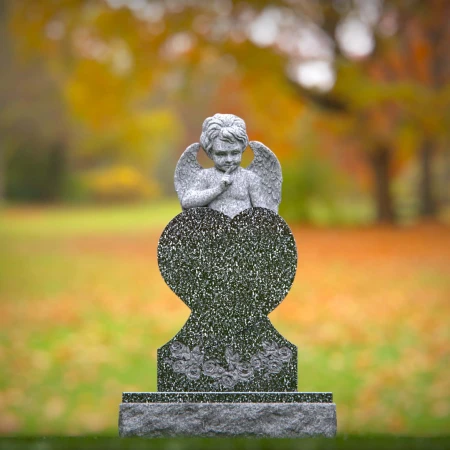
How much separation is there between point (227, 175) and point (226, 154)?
168 millimetres

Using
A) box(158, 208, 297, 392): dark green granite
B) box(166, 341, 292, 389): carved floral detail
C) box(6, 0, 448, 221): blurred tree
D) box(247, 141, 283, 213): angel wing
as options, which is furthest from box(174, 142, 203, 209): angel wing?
box(6, 0, 448, 221): blurred tree

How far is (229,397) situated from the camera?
5.43 metres

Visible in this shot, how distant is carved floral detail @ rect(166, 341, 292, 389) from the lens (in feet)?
18.2

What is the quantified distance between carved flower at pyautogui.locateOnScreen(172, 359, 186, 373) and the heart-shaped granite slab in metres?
0.43

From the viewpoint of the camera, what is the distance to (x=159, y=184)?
31000mm

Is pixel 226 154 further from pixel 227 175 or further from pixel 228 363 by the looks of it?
pixel 228 363

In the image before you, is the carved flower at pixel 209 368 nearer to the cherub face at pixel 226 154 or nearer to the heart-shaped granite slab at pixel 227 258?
the heart-shaped granite slab at pixel 227 258

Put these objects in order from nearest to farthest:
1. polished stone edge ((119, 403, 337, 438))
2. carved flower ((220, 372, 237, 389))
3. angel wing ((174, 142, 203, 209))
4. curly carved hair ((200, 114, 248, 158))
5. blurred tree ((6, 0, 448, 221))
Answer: polished stone edge ((119, 403, 337, 438)) < carved flower ((220, 372, 237, 389)) < curly carved hair ((200, 114, 248, 158)) < angel wing ((174, 142, 203, 209)) < blurred tree ((6, 0, 448, 221))

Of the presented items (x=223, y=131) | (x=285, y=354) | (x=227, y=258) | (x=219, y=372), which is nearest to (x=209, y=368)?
(x=219, y=372)

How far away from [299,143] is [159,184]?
10.0 metres

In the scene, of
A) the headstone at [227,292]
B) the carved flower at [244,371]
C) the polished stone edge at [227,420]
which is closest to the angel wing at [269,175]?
the headstone at [227,292]

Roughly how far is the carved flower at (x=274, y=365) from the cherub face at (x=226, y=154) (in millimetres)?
1553

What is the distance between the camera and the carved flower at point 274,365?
18.3ft

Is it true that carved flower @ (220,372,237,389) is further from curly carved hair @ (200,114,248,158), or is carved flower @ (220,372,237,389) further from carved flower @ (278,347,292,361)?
curly carved hair @ (200,114,248,158)
